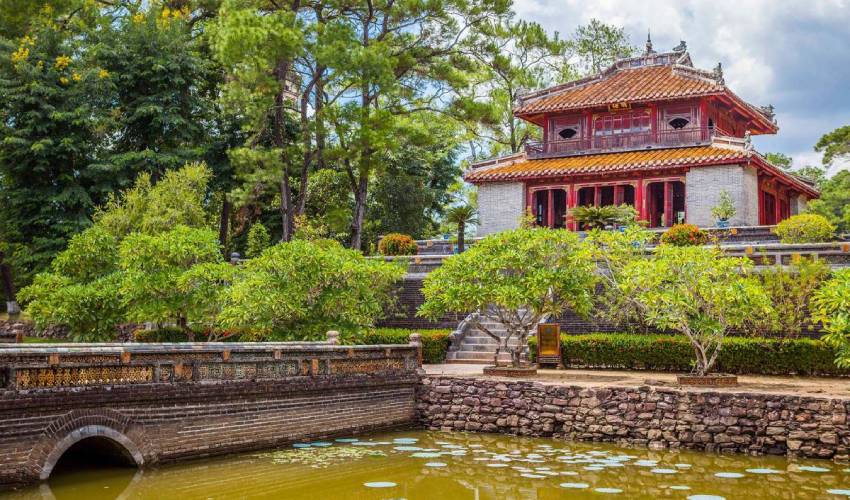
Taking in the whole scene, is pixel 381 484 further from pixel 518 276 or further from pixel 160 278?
pixel 160 278

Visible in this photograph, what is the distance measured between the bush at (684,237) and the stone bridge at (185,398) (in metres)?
9.94

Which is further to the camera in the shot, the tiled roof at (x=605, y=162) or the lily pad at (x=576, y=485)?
the tiled roof at (x=605, y=162)

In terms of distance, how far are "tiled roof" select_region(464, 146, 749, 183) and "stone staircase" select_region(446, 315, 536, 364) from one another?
9.11 m

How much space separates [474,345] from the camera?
74.2 ft

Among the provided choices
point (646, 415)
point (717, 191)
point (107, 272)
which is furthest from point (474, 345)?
point (717, 191)

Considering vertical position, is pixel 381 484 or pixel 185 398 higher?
pixel 185 398

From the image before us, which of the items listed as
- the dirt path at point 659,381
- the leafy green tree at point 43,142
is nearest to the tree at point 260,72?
the leafy green tree at point 43,142

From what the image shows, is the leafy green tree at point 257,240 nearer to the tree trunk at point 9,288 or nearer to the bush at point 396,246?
the bush at point 396,246

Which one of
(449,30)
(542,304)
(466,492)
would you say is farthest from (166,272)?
(449,30)

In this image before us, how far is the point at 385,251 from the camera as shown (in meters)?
28.4

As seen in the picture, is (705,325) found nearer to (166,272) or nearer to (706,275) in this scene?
(706,275)

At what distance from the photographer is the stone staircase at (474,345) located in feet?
71.9

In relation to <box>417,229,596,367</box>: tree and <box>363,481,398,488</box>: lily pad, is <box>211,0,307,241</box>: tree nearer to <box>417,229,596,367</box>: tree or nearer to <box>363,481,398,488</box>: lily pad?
<box>417,229,596,367</box>: tree

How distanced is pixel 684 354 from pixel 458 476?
837 centimetres
